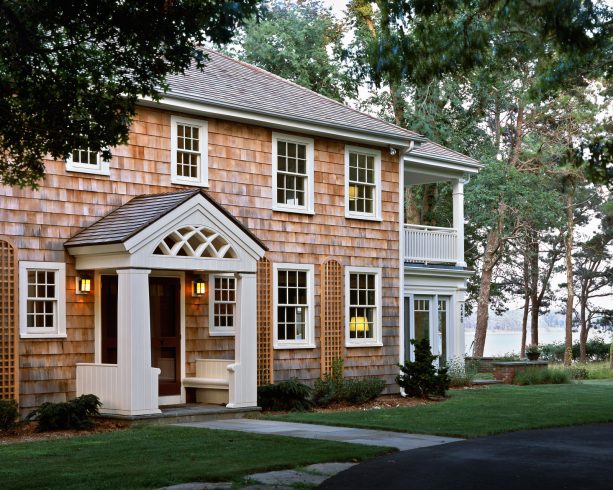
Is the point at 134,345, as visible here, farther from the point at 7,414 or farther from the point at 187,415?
the point at 7,414

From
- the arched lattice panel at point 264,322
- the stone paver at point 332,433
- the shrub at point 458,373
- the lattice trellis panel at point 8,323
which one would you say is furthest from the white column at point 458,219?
the lattice trellis panel at point 8,323

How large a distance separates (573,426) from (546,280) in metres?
41.7

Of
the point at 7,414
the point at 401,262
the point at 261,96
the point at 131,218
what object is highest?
the point at 261,96

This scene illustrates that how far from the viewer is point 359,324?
22.7m

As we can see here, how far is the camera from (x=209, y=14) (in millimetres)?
10016

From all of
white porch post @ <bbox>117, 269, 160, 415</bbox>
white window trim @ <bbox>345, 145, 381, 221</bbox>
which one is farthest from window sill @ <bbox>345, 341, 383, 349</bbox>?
white porch post @ <bbox>117, 269, 160, 415</bbox>

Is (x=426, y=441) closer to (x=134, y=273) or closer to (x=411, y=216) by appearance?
(x=134, y=273)

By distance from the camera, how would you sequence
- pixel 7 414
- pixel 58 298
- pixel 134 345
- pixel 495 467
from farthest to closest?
pixel 58 298 → pixel 134 345 → pixel 7 414 → pixel 495 467

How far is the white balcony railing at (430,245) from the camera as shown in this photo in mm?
25359

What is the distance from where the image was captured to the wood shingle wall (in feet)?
55.0

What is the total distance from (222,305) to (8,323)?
478 centimetres

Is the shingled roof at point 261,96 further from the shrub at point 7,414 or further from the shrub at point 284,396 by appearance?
the shrub at point 7,414

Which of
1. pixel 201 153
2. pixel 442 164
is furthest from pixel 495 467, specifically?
pixel 442 164

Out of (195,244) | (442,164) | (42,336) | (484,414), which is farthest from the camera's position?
(442,164)
